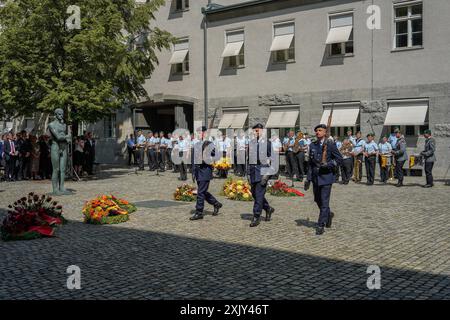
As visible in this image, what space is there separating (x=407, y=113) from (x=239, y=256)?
15.6 metres

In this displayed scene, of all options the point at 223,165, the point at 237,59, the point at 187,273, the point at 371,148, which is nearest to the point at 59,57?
the point at 223,165

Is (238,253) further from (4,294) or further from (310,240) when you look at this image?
(4,294)

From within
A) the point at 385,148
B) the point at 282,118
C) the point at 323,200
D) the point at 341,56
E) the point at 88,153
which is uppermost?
the point at 341,56

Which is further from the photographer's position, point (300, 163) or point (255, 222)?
point (300, 163)

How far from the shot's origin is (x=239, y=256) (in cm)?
750

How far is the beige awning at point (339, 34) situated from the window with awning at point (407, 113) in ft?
11.5

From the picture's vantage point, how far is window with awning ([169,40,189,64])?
2858 centimetres

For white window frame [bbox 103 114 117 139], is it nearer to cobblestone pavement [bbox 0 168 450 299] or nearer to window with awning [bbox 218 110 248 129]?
window with awning [bbox 218 110 248 129]

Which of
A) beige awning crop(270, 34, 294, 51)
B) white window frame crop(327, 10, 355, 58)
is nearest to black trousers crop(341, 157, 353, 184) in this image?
white window frame crop(327, 10, 355, 58)

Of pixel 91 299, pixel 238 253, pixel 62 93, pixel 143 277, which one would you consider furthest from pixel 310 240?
pixel 62 93

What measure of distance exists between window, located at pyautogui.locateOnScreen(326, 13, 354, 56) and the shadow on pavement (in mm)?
16286

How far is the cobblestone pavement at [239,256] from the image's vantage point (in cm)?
582

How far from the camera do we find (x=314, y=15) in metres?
23.5

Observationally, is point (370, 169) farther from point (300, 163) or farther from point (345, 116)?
point (345, 116)
